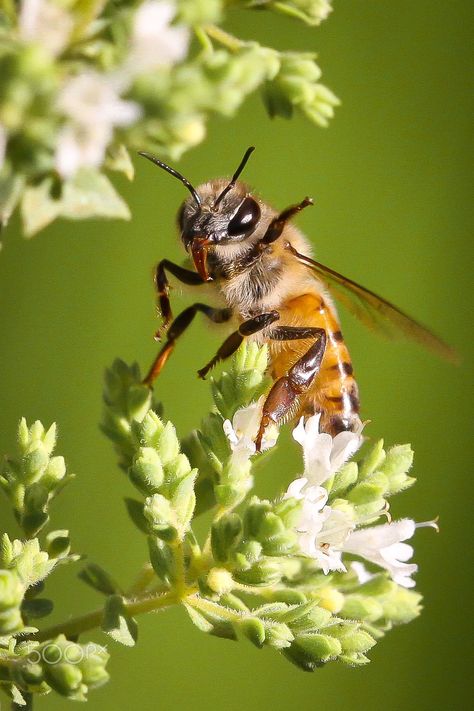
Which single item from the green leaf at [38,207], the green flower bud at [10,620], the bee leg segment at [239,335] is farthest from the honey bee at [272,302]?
the green leaf at [38,207]

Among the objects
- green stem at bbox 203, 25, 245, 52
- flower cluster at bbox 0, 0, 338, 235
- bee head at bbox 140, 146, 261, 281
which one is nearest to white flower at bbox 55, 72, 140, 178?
flower cluster at bbox 0, 0, 338, 235

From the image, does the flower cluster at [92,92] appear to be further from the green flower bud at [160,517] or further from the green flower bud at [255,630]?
the green flower bud at [255,630]

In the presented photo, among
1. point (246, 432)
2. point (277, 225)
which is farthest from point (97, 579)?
point (277, 225)

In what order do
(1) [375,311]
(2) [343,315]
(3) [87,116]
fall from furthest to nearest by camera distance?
(2) [343,315], (1) [375,311], (3) [87,116]

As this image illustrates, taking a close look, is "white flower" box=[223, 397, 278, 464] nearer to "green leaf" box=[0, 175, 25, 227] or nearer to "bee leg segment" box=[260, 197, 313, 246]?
"bee leg segment" box=[260, 197, 313, 246]

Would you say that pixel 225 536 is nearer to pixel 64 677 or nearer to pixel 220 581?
pixel 220 581

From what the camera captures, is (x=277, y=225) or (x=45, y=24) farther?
(x=277, y=225)

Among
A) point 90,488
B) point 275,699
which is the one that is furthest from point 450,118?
point 275,699

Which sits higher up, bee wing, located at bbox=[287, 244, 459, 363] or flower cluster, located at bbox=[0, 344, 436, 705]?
bee wing, located at bbox=[287, 244, 459, 363]
